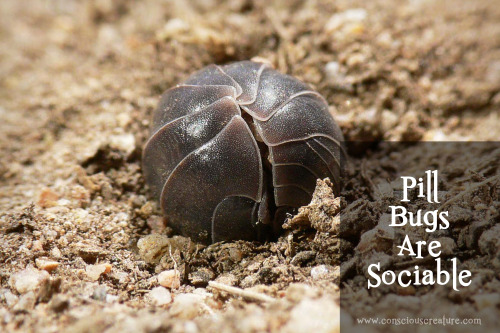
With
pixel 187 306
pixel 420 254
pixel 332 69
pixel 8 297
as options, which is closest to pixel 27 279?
pixel 8 297

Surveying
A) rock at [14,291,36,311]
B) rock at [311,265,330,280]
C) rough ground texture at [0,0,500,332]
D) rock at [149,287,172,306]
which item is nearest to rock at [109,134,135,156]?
rough ground texture at [0,0,500,332]

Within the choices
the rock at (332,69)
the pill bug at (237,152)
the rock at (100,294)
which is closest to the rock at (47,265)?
the rock at (100,294)

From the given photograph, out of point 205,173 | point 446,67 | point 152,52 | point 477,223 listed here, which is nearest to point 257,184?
point 205,173

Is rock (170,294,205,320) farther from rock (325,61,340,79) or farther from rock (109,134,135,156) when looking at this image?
rock (325,61,340,79)

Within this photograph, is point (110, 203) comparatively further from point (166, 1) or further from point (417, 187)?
point (166, 1)

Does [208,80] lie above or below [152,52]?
below

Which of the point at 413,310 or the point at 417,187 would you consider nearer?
the point at 413,310
